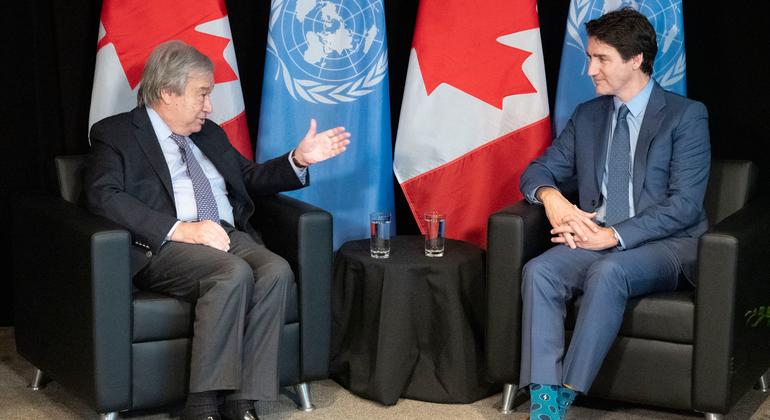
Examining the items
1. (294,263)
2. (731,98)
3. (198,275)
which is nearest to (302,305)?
(294,263)

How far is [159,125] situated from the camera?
3.51 meters

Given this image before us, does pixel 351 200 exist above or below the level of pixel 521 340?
above

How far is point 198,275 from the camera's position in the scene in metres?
3.25

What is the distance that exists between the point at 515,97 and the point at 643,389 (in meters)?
1.31

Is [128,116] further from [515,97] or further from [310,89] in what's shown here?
[515,97]

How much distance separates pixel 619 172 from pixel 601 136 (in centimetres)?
15

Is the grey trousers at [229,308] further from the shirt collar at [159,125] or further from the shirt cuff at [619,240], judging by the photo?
the shirt cuff at [619,240]

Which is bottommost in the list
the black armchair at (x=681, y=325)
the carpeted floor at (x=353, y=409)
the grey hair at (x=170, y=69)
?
the carpeted floor at (x=353, y=409)

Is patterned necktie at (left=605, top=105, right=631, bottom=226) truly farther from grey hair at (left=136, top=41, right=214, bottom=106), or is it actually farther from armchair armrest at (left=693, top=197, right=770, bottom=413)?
grey hair at (left=136, top=41, right=214, bottom=106)

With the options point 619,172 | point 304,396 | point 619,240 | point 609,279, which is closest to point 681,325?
point 609,279

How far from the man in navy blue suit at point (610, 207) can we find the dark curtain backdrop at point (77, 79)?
0.69 meters

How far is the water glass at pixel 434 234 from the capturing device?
3.63 metres

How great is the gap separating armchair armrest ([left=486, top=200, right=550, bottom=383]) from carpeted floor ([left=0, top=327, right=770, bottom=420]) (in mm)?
192

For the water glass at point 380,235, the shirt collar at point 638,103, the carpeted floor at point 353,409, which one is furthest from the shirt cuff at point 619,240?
the water glass at point 380,235
